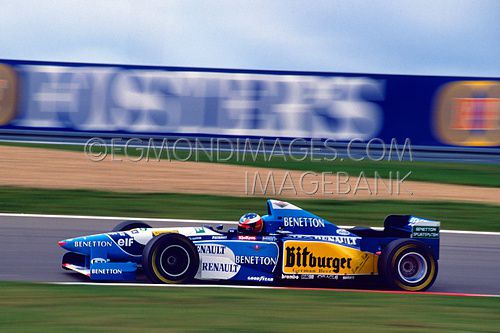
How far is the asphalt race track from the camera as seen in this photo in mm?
9164

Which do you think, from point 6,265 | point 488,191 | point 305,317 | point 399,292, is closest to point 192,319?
point 305,317

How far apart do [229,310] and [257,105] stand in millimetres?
11250

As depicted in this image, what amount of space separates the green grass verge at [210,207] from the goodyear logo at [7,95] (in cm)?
384

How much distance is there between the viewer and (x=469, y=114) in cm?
1811

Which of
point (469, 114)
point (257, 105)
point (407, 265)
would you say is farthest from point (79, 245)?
point (469, 114)

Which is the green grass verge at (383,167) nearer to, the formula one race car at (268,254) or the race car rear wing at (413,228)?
the race car rear wing at (413,228)

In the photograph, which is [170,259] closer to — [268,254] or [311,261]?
[268,254]

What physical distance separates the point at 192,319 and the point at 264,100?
11.8 metres

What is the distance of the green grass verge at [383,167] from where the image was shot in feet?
58.9

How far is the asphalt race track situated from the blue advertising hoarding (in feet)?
19.6

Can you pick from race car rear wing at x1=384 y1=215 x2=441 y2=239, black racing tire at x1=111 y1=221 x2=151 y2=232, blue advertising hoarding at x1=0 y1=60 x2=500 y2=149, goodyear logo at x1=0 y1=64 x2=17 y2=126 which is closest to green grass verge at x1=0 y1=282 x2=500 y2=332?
race car rear wing at x1=384 y1=215 x2=441 y2=239

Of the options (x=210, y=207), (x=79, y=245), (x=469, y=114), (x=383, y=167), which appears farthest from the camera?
(x=383, y=167)

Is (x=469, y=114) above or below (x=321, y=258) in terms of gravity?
above

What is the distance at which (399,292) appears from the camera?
28.1 feet
